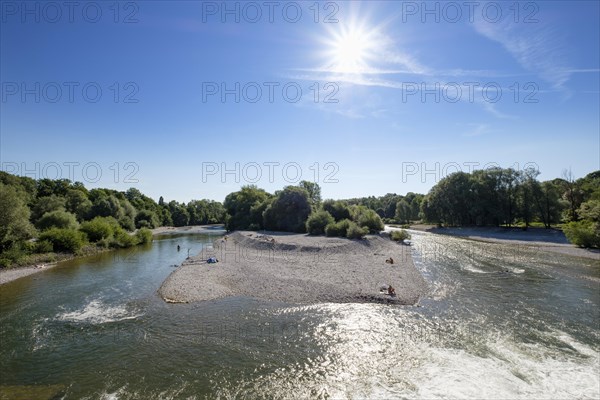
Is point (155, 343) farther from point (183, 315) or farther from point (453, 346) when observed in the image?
point (453, 346)

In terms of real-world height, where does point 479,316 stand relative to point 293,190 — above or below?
below

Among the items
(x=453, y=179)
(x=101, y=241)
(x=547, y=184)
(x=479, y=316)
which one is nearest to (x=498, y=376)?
(x=479, y=316)

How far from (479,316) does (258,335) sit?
42.4 ft

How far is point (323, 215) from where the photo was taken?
5938 centimetres

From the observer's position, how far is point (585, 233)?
4034 centimetres

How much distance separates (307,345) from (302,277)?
11.5 m

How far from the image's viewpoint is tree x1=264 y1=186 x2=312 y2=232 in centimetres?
7006

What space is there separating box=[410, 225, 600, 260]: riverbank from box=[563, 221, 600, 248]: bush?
3.79 feet

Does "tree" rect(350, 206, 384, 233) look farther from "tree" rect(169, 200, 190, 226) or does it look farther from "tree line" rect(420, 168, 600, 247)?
"tree" rect(169, 200, 190, 226)

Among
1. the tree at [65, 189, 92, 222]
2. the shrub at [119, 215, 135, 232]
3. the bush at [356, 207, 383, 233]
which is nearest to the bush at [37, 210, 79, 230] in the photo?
the tree at [65, 189, 92, 222]

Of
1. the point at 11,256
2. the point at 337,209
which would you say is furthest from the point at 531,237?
the point at 11,256

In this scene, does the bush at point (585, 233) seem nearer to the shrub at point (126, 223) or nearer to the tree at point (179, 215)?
the shrub at point (126, 223)

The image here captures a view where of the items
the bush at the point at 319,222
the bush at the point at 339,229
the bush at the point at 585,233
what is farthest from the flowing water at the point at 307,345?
the bush at the point at 319,222

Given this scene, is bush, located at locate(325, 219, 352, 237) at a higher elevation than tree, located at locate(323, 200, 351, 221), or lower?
lower
